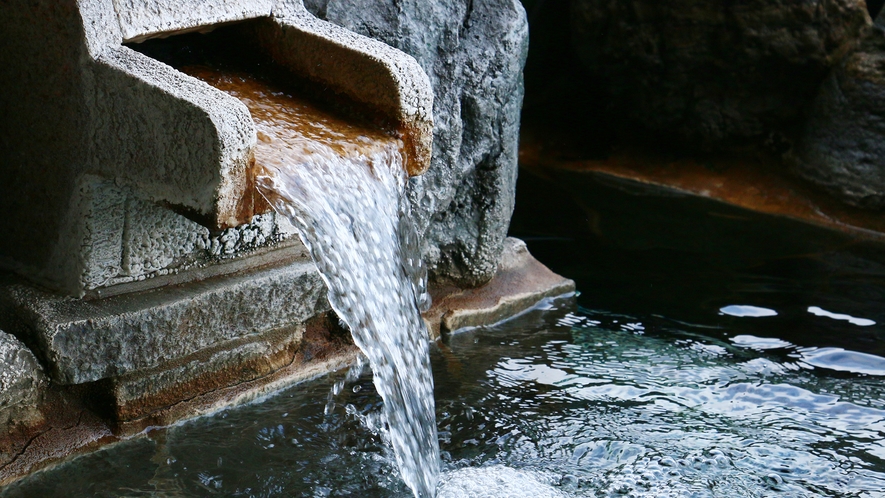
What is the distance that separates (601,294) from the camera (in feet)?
14.0

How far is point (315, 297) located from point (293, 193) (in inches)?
36.2

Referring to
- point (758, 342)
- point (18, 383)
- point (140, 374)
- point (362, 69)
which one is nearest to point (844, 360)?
point (758, 342)

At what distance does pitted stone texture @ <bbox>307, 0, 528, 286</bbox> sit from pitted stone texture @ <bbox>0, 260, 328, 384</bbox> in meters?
0.78

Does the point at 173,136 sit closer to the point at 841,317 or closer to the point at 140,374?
the point at 140,374

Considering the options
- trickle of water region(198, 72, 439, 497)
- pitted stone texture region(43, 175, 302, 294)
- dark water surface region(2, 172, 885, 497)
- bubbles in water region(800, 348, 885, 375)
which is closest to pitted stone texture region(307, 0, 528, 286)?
dark water surface region(2, 172, 885, 497)

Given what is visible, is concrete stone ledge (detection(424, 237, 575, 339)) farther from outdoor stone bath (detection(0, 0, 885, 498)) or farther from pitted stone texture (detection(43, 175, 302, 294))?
pitted stone texture (detection(43, 175, 302, 294))

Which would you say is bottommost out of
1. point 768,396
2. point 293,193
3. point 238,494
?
point 238,494

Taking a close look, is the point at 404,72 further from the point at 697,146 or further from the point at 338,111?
the point at 697,146

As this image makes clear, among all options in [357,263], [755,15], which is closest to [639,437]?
[357,263]

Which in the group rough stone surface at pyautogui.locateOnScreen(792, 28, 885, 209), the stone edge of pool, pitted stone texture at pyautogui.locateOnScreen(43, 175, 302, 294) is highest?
rough stone surface at pyautogui.locateOnScreen(792, 28, 885, 209)

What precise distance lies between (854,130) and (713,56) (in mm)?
1077

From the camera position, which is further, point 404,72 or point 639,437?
point 639,437

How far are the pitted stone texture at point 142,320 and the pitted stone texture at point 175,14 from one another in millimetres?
759

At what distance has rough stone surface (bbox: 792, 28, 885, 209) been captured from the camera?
217 inches
